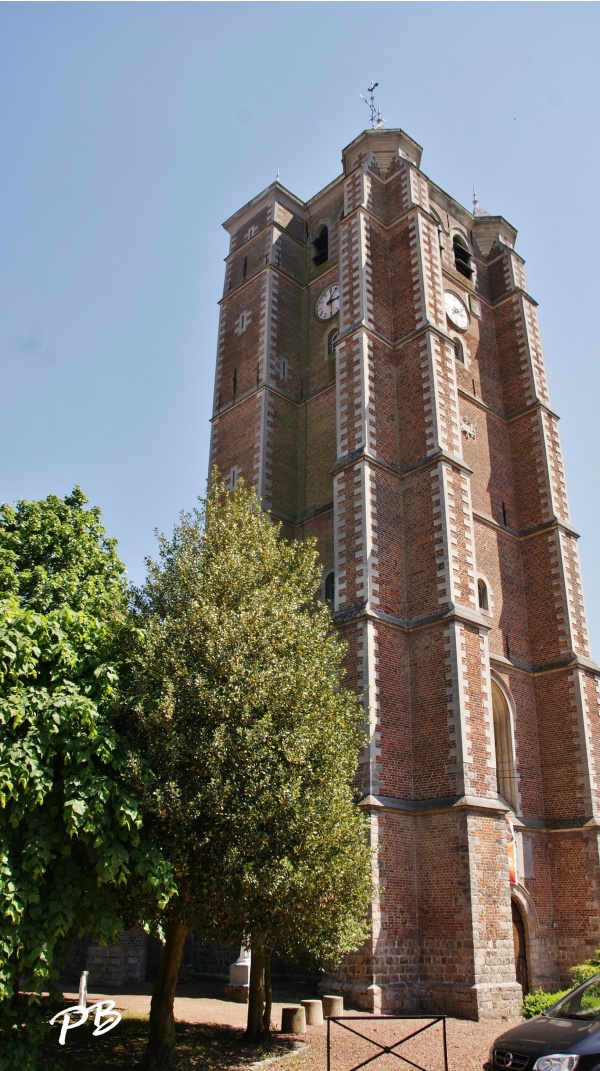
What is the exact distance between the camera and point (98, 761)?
10.5m

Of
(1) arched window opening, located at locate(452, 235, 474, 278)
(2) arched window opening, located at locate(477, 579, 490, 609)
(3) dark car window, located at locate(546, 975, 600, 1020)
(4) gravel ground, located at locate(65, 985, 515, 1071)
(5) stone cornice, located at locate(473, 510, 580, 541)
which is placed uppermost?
(1) arched window opening, located at locate(452, 235, 474, 278)

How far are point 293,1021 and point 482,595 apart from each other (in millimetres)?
12606

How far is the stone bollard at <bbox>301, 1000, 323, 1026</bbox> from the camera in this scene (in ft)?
46.6

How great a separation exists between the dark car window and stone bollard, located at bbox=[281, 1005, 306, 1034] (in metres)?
5.55

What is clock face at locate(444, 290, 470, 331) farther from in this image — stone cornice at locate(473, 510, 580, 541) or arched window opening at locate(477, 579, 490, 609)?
arched window opening at locate(477, 579, 490, 609)

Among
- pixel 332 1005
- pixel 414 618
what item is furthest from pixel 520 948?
pixel 414 618

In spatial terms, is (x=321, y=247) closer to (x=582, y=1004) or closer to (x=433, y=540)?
(x=433, y=540)

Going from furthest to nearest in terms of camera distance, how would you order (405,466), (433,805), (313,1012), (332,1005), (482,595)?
1. (482,595)
2. (405,466)
3. (433,805)
4. (332,1005)
5. (313,1012)

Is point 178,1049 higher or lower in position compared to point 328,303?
lower

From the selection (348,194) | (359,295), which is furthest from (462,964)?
(348,194)

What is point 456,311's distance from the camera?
27281 mm

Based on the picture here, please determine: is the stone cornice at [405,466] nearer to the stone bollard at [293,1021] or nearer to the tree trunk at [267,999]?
the tree trunk at [267,999]
